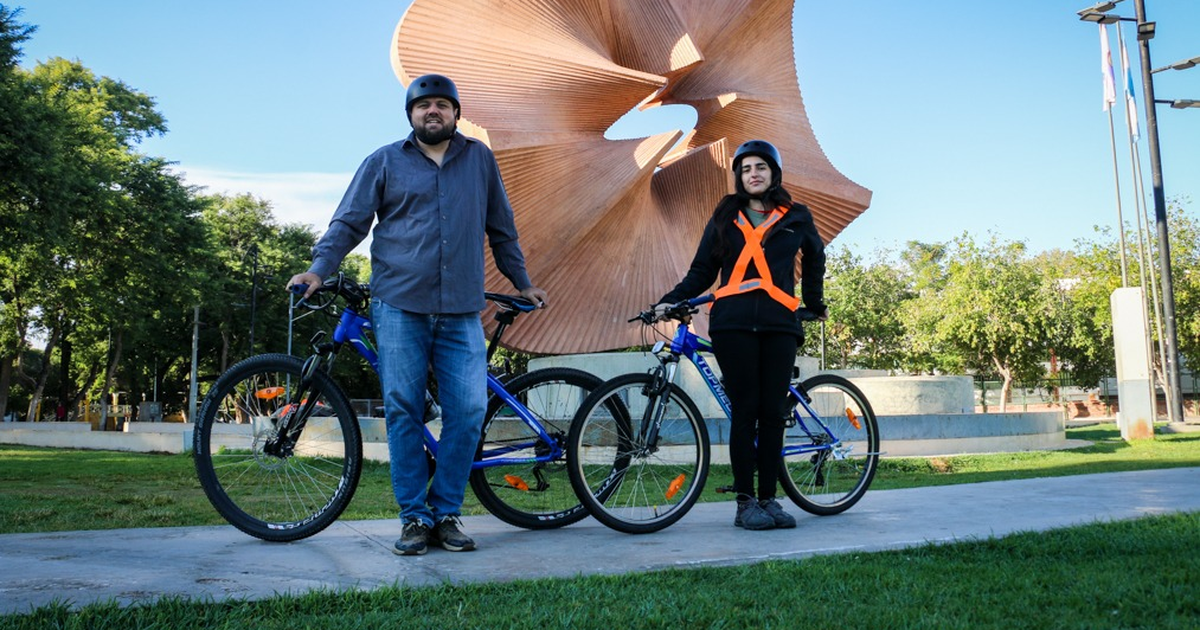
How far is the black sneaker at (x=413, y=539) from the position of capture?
3701 millimetres

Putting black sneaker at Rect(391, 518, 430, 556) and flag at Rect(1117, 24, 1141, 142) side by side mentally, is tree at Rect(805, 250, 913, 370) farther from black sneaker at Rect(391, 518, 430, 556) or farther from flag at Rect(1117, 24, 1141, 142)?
black sneaker at Rect(391, 518, 430, 556)

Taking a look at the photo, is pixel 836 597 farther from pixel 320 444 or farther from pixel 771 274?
pixel 320 444

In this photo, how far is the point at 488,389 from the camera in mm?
4406

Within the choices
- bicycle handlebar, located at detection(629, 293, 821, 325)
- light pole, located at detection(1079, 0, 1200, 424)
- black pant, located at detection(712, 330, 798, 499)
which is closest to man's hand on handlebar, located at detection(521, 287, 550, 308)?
bicycle handlebar, located at detection(629, 293, 821, 325)

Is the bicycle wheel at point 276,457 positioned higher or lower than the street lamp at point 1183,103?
lower

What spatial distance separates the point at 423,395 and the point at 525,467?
672 millimetres

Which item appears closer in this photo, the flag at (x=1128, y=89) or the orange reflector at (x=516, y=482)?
the orange reflector at (x=516, y=482)

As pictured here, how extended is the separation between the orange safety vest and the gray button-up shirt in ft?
4.32

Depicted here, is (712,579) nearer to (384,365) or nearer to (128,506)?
(384,365)

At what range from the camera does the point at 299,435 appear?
4.28 metres

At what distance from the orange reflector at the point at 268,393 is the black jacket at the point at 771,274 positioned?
192cm

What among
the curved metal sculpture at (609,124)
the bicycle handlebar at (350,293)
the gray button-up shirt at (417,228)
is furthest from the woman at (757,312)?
the curved metal sculpture at (609,124)

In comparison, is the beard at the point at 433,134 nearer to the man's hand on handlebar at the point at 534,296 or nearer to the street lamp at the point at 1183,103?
the man's hand on handlebar at the point at 534,296

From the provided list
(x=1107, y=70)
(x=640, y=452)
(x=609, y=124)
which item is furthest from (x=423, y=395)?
(x=1107, y=70)
